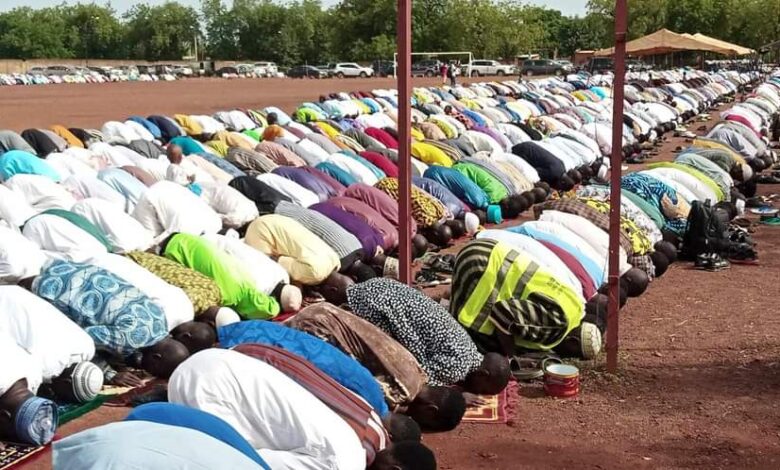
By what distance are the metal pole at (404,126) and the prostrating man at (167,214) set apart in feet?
7.50

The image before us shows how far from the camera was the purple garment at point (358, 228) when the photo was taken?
328 inches

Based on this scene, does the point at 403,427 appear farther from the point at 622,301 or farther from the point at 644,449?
the point at 622,301

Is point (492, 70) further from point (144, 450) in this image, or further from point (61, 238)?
point (144, 450)

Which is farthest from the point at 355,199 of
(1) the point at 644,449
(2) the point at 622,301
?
(1) the point at 644,449

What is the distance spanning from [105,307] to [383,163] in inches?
269

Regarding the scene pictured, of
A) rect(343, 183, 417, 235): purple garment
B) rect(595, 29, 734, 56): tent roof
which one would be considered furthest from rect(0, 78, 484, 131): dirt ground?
rect(343, 183, 417, 235): purple garment

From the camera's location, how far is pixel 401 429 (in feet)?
14.7

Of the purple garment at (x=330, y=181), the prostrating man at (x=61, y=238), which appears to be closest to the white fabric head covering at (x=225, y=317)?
the prostrating man at (x=61, y=238)

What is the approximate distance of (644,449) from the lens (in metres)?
4.91

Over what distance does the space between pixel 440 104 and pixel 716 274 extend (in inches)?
474

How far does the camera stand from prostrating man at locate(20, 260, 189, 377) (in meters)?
5.68

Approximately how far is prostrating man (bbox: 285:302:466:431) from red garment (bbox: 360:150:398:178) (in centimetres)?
710

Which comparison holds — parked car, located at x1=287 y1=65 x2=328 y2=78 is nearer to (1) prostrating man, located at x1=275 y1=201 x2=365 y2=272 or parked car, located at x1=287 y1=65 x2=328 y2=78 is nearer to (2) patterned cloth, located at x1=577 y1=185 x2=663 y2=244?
(2) patterned cloth, located at x1=577 y1=185 x2=663 y2=244

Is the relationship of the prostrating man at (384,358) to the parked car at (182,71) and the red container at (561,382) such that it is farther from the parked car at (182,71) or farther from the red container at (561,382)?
the parked car at (182,71)
